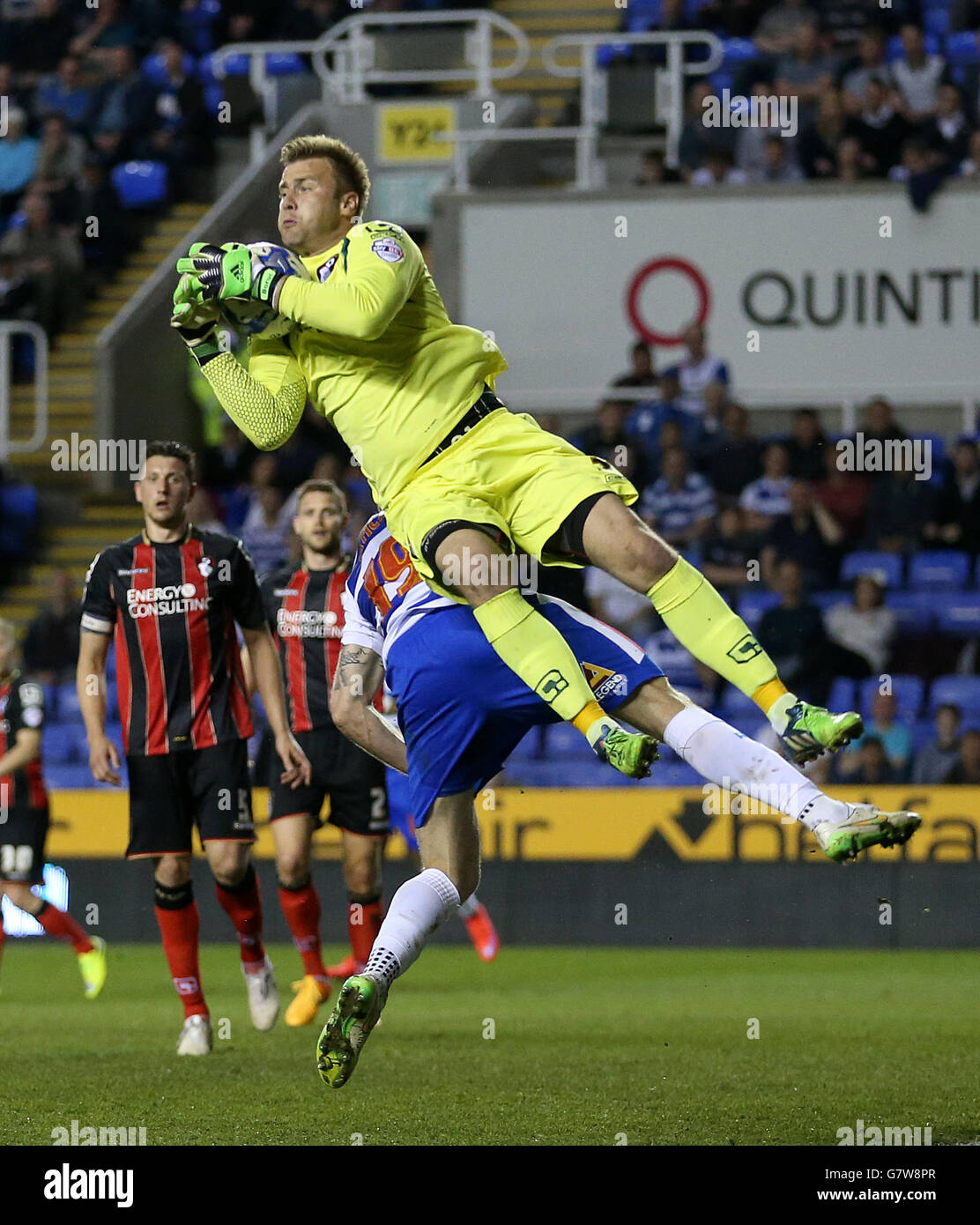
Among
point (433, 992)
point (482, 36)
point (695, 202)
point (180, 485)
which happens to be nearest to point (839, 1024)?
point (433, 992)

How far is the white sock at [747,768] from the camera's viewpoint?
5191 mm

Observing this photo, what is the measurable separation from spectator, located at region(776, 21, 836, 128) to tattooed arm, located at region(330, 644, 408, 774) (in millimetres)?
10329

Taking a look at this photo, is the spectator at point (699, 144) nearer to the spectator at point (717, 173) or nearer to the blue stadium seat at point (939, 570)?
the spectator at point (717, 173)

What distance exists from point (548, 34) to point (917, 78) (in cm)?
390

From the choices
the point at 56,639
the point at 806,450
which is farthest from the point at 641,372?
the point at 56,639

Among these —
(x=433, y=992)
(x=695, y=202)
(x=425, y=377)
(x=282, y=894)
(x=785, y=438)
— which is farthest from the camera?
(x=695, y=202)

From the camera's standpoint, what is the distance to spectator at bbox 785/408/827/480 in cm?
1334

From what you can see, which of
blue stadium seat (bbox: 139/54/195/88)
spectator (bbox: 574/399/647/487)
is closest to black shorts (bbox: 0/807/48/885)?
spectator (bbox: 574/399/647/487)

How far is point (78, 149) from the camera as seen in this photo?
1762 cm

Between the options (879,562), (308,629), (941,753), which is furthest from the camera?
(879,562)

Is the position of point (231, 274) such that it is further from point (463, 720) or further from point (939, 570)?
point (939, 570)

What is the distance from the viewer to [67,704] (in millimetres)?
14312

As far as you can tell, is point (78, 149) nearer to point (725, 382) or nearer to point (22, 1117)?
point (725, 382)

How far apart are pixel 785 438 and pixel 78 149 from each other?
7.43 meters
